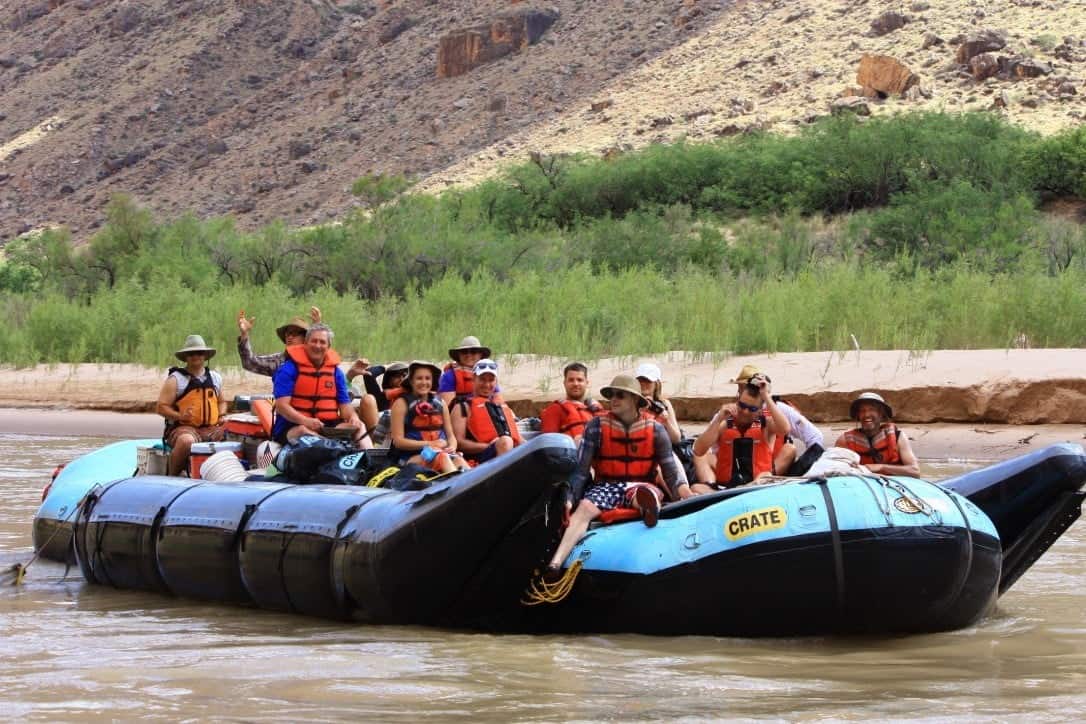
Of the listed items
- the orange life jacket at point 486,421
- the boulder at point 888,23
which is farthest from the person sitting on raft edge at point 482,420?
the boulder at point 888,23

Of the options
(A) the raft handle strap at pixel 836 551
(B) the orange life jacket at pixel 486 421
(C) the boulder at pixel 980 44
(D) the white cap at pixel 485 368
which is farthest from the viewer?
(C) the boulder at pixel 980 44

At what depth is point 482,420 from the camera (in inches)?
398

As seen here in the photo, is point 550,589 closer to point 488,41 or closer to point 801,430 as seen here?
point 801,430

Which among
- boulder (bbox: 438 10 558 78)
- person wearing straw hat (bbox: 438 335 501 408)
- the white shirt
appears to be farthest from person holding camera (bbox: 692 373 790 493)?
boulder (bbox: 438 10 558 78)

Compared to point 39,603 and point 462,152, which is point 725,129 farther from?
point 39,603

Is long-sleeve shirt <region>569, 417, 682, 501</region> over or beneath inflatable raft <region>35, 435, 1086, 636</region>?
over

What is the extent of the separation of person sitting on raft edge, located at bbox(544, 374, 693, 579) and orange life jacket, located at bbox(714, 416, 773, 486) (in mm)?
919

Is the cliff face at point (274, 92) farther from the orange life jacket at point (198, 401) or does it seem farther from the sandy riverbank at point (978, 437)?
the orange life jacket at point (198, 401)

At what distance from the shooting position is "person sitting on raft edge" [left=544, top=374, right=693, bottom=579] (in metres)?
8.54

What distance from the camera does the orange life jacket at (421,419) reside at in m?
9.84

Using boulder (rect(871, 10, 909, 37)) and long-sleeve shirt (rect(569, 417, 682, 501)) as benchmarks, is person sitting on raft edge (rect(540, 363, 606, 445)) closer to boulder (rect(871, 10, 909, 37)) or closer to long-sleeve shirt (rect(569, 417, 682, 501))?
long-sleeve shirt (rect(569, 417, 682, 501))

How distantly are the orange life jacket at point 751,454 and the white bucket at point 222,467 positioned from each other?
2896mm

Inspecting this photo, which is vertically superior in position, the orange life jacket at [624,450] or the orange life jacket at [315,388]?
the orange life jacket at [315,388]

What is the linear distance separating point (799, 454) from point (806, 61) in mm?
37865
